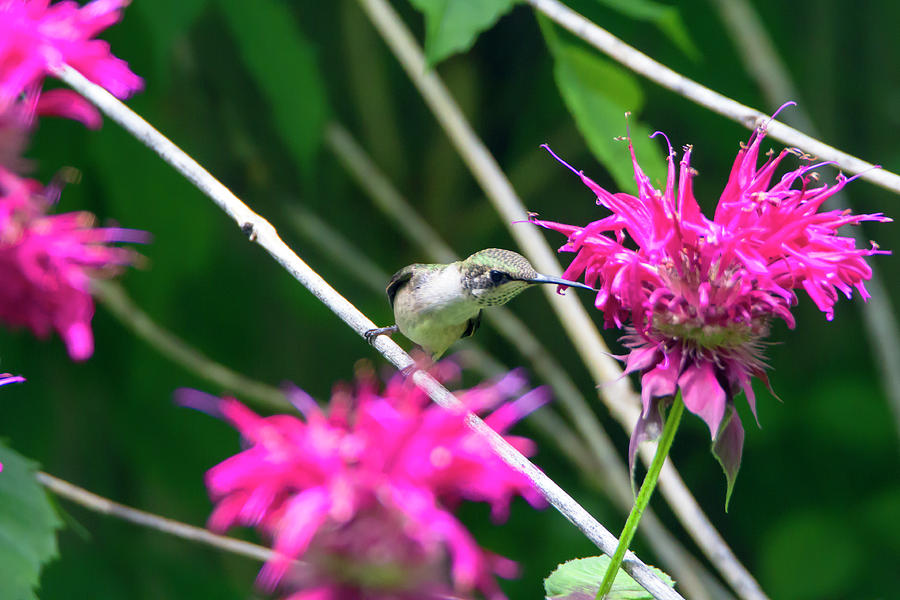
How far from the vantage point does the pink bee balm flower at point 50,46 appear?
2.14 feet

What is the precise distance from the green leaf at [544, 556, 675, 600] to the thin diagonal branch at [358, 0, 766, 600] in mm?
172

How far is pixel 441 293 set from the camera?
85 cm

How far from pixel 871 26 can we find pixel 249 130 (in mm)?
1074

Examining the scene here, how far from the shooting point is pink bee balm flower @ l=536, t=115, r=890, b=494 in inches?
21.0

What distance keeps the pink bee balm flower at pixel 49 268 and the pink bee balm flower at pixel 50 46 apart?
79mm

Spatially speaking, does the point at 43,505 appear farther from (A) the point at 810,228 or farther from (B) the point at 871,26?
(B) the point at 871,26

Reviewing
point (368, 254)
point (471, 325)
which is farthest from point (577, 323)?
point (368, 254)

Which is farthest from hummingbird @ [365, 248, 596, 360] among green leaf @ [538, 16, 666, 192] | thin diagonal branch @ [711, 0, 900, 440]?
thin diagonal branch @ [711, 0, 900, 440]

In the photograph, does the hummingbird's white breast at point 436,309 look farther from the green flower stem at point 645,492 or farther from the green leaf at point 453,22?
the green flower stem at point 645,492

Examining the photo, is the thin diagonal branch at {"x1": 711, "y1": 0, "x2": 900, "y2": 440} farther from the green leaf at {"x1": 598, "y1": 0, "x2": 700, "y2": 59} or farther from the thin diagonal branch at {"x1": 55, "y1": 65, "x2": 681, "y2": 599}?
the thin diagonal branch at {"x1": 55, "y1": 65, "x2": 681, "y2": 599}

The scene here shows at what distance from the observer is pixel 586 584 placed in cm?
61

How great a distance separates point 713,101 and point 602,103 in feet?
0.56

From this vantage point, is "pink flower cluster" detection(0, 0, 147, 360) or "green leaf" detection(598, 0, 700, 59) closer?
"pink flower cluster" detection(0, 0, 147, 360)

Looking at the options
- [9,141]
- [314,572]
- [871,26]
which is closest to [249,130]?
[9,141]
